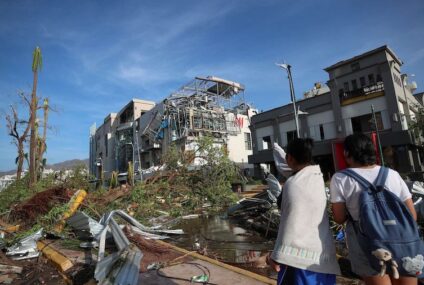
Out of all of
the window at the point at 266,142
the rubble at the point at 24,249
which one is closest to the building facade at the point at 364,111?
the window at the point at 266,142

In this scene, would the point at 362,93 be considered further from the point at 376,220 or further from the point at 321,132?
the point at 376,220

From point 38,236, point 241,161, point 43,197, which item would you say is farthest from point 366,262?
point 241,161

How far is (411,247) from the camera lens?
74.8 inches

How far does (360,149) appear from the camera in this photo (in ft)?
7.41

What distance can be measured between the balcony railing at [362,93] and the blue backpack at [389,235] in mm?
22067

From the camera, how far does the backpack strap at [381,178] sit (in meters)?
2.04

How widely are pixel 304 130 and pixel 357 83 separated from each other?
565 cm

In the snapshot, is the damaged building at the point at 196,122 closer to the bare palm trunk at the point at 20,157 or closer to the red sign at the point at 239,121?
the red sign at the point at 239,121

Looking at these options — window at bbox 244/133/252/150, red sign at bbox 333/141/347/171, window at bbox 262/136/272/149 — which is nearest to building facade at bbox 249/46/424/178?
window at bbox 262/136/272/149

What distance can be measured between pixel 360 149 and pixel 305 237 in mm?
827

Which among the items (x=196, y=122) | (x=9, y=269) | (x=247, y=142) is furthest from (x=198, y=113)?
(x=9, y=269)

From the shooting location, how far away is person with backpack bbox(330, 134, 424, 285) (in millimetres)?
1898

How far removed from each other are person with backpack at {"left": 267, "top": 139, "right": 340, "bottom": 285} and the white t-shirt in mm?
122

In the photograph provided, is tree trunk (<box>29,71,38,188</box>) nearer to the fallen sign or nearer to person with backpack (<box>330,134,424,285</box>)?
the fallen sign
